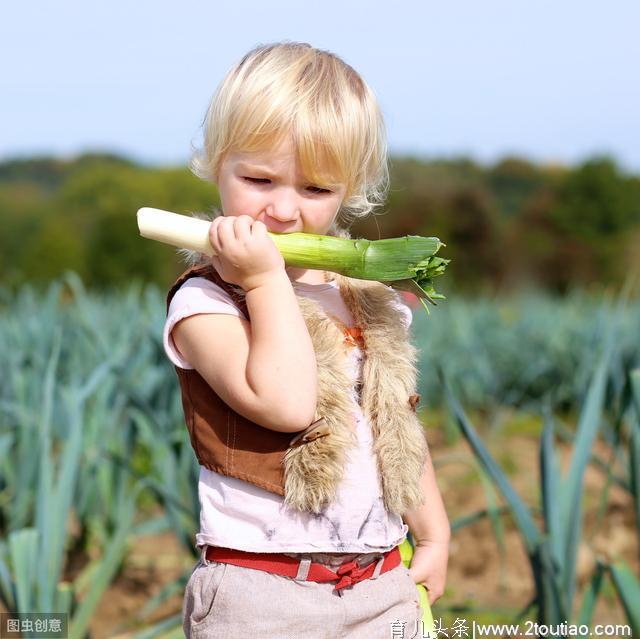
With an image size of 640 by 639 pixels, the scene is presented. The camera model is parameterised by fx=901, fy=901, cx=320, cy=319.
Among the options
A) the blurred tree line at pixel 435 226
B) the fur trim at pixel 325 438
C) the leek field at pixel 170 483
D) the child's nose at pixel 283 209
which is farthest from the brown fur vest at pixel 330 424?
the blurred tree line at pixel 435 226

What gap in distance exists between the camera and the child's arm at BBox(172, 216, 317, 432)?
1025mm

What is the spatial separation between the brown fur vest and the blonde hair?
0.53 feet

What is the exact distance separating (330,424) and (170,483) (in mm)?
1157

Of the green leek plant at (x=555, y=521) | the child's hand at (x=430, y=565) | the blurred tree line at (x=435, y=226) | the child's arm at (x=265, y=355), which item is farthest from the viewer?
the blurred tree line at (x=435, y=226)

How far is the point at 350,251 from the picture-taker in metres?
1.10

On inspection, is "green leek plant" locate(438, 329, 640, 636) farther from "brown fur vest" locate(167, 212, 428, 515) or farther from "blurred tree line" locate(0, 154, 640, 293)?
"blurred tree line" locate(0, 154, 640, 293)

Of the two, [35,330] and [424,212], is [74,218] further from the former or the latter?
[35,330]

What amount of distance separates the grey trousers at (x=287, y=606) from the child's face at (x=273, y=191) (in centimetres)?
41

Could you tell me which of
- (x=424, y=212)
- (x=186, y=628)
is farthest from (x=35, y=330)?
(x=424, y=212)

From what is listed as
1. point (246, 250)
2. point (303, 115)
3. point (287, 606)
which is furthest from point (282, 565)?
point (303, 115)

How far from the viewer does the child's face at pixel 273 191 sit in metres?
1.08

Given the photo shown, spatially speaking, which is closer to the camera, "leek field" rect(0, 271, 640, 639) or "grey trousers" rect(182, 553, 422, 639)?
"grey trousers" rect(182, 553, 422, 639)

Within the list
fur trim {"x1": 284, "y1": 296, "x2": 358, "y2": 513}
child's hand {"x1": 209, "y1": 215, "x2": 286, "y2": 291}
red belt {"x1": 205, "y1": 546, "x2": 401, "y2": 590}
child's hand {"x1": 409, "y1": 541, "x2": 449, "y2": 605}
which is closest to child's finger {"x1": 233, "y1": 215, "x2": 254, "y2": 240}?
child's hand {"x1": 209, "y1": 215, "x2": 286, "y2": 291}

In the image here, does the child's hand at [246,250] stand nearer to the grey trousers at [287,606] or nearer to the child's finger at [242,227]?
the child's finger at [242,227]
